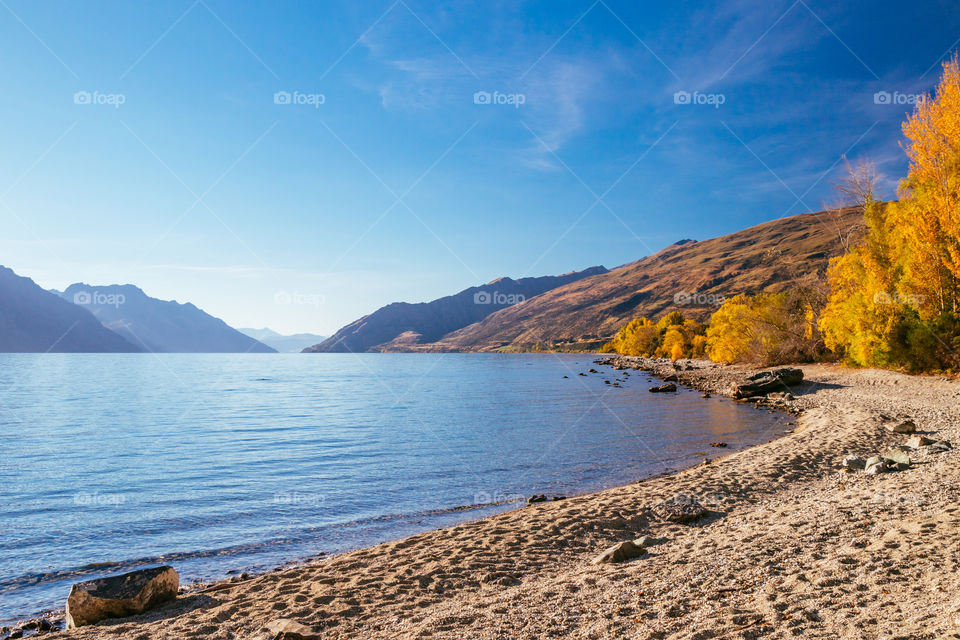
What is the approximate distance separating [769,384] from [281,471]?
42.2m

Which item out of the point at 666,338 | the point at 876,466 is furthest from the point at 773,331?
the point at 666,338

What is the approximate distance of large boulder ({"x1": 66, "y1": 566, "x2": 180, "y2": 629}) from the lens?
9453 mm

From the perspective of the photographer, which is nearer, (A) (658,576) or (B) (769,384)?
(A) (658,576)

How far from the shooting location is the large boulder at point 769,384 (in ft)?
150

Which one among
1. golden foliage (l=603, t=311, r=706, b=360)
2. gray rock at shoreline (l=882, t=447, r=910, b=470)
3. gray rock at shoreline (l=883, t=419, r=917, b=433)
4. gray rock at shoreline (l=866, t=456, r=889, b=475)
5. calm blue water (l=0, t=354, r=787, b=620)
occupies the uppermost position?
golden foliage (l=603, t=311, r=706, b=360)

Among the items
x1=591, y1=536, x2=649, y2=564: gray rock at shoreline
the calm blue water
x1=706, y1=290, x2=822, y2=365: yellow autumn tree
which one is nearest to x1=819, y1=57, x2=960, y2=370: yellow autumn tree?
the calm blue water

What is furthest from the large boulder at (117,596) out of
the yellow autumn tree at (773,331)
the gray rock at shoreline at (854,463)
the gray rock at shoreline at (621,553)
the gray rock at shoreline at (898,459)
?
the yellow autumn tree at (773,331)

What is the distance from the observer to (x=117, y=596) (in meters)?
9.59

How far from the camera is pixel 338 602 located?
9656 mm

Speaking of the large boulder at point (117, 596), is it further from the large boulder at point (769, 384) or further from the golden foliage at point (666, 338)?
the golden foliage at point (666, 338)

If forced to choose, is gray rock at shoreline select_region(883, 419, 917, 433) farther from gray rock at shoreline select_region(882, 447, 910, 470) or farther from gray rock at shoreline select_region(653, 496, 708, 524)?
gray rock at shoreline select_region(653, 496, 708, 524)

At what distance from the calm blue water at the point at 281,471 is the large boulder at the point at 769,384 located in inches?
139

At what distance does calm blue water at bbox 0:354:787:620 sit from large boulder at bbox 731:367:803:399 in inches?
139

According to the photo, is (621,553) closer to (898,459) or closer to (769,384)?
(898,459)
